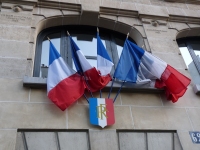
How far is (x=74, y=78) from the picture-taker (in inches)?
241

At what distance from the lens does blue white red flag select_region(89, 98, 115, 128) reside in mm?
5523

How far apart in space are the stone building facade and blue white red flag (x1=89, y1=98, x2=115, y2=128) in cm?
14

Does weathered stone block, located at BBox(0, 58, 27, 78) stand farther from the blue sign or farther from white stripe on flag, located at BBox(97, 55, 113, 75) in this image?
the blue sign

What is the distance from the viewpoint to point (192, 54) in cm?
→ 872

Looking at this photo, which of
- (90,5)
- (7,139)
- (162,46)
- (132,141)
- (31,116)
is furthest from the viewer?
(90,5)

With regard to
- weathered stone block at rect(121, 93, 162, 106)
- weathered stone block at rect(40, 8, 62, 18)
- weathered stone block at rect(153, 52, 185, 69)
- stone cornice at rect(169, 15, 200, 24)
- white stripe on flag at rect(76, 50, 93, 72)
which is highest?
stone cornice at rect(169, 15, 200, 24)

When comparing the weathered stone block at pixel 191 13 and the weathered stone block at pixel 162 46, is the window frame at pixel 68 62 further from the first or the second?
the weathered stone block at pixel 191 13

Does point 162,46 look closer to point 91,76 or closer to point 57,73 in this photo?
point 91,76

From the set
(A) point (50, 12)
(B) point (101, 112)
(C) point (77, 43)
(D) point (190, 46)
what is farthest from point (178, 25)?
(B) point (101, 112)

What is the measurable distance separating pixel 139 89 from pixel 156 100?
1.71ft

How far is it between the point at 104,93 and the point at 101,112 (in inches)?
31.1

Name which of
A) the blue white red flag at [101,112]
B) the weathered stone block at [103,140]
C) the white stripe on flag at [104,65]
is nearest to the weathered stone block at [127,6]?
the white stripe on flag at [104,65]

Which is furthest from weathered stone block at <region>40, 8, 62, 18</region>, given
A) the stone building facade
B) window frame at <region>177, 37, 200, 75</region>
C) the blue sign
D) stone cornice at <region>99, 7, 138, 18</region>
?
the blue sign

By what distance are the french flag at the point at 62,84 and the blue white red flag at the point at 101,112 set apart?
0.41 m
